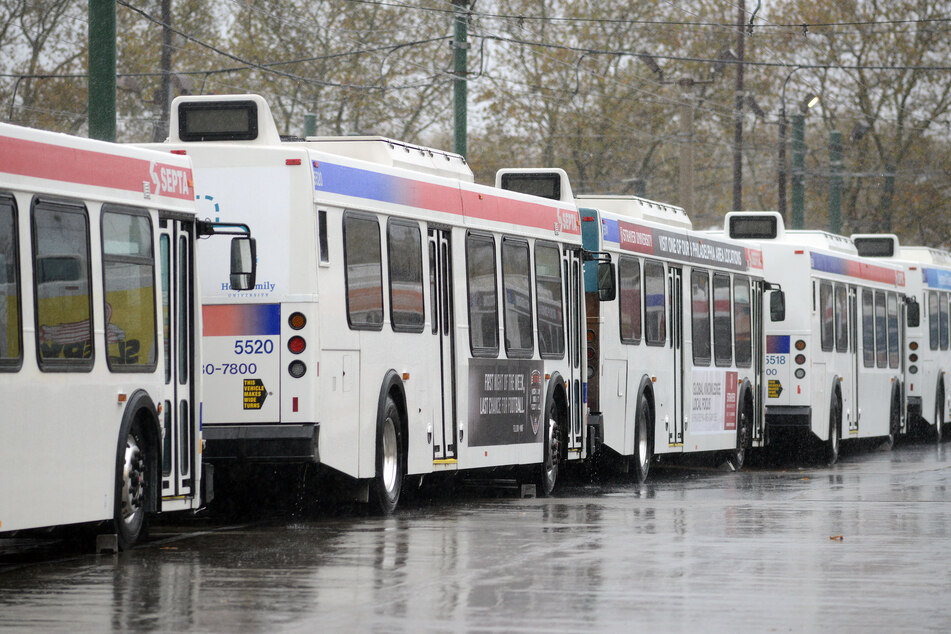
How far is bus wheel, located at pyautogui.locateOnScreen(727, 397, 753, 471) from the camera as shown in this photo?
2573 cm

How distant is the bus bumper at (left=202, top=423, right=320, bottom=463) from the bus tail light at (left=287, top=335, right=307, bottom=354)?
0.55 m

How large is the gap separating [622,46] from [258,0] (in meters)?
11.2

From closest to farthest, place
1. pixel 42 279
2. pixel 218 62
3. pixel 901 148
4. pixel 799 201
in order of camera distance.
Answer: pixel 42 279, pixel 799 201, pixel 218 62, pixel 901 148

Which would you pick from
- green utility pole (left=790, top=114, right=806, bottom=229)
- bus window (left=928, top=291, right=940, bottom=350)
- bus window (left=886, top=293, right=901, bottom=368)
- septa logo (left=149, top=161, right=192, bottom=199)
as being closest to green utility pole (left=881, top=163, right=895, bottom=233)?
green utility pole (left=790, top=114, right=806, bottom=229)

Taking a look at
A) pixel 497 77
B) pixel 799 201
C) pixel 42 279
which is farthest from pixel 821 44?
pixel 42 279

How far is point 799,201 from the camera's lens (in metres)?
45.1

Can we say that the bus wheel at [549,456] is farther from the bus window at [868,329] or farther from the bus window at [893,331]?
the bus window at [893,331]

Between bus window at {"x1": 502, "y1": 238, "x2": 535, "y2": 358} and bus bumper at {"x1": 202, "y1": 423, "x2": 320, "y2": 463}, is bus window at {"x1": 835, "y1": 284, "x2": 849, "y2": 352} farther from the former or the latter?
bus bumper at {"x1": 202, "y1": 423, "x2": 320, "y2": 463}

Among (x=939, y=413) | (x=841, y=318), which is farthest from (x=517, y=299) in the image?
(x=939, y=413)

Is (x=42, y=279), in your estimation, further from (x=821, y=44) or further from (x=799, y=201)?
(x=821, y=44)

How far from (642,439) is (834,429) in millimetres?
7182

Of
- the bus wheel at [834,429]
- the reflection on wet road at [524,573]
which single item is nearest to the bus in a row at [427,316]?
the reflection on wet road at [524,573]

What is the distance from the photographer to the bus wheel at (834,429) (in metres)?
28.0

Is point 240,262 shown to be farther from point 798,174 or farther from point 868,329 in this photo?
point 798,174
